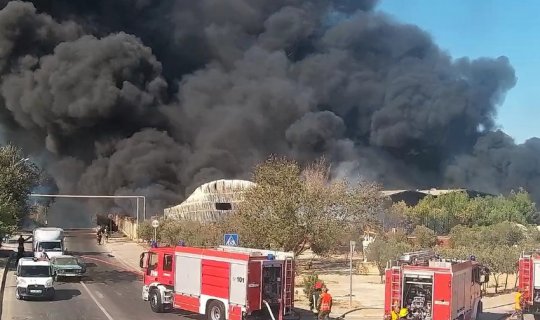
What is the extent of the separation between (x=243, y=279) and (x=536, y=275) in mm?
9909

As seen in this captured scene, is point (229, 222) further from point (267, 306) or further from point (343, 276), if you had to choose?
point (267, 306)

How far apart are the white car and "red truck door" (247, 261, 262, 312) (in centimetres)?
901

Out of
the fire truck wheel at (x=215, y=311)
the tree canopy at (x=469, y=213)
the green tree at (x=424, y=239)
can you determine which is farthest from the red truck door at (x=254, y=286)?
the tree canopy at (x=469, y=213)

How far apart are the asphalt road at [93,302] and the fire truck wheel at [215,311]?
146 centimetres

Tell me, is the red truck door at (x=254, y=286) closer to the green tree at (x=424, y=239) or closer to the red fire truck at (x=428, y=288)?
the red fire truck at (x=428, y=288)

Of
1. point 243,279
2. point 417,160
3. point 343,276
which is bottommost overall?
point 343,276

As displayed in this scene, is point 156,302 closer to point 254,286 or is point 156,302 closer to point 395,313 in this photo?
point 254,286

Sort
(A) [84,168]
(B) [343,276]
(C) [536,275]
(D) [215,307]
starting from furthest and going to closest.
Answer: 1. (A) [84,168]
2. (B) [343,276]
3. (C) [536,275]
4. (D) [215,307]

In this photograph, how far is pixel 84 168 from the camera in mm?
81125

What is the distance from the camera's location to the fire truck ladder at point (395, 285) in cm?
1673

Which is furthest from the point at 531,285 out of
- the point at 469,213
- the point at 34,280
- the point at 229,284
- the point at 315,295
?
the point at 469,213

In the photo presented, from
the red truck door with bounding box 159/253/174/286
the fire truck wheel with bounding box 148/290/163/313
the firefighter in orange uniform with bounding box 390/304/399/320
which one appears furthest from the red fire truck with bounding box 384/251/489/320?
the fire truck wheel with bounding box 148/290/163/313

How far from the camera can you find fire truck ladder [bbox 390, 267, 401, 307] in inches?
659

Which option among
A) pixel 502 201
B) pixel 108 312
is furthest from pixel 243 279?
pixel 502 201
